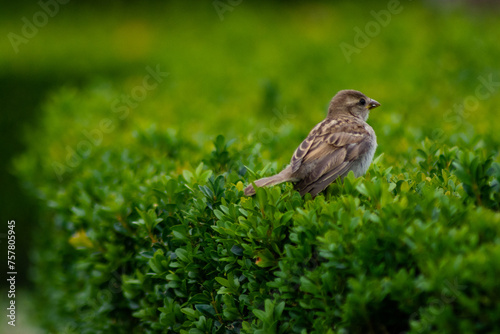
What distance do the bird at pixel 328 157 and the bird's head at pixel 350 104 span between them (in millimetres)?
179

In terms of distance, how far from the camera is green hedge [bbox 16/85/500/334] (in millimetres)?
2596

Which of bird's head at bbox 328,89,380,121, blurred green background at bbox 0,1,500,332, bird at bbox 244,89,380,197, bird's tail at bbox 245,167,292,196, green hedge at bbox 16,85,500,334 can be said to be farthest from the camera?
blurred green background at bbox 0,1,500,332

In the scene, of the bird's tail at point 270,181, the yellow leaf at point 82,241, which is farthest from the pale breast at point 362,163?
the yellow leaf at point 82,241

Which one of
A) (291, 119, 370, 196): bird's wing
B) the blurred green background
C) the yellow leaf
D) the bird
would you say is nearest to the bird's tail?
the bird

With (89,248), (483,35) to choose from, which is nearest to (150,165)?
(89,248)

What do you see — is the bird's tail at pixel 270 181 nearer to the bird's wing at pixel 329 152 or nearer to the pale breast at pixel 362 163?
the bird's wing at pixel 329 152

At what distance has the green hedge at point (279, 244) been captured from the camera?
260cm

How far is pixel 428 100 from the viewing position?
Result: 721cm

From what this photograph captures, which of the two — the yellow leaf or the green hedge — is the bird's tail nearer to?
the green hedge

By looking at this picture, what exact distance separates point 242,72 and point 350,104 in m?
5.08

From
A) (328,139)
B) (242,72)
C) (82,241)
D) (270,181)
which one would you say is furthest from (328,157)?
(242,72)

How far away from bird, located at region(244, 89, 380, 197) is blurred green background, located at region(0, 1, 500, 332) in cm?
59

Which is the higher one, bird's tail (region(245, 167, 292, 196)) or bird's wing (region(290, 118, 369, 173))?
bird's wing (region(290, 118, 369, 173))

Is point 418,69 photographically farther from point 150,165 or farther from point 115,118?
point 150,165
